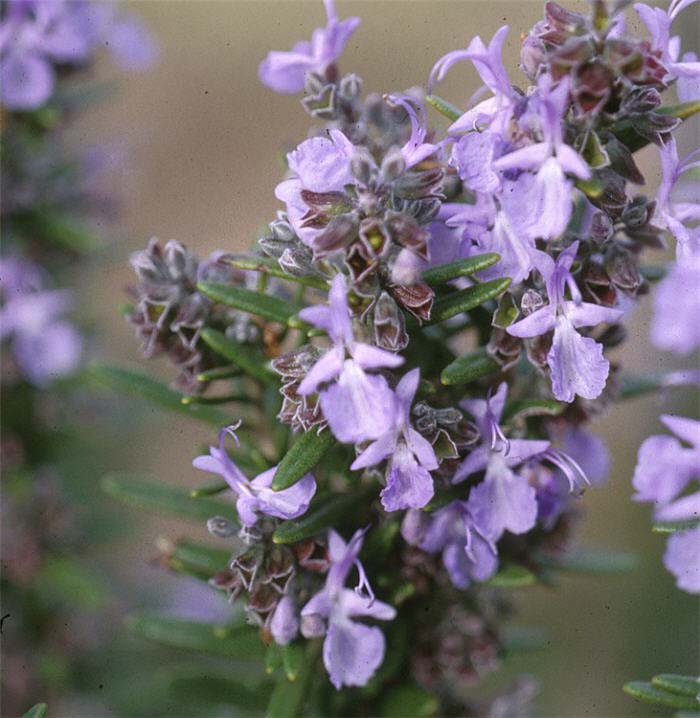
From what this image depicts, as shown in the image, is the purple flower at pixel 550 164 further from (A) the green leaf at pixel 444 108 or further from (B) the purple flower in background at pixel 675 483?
(B) the purple flower in background at pixel 675 483

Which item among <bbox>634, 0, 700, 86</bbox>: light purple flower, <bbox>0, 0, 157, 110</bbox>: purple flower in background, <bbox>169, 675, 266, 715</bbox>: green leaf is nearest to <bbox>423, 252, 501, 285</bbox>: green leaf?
<bbox>634, 0, 700, 86</bbox>: light purple flower

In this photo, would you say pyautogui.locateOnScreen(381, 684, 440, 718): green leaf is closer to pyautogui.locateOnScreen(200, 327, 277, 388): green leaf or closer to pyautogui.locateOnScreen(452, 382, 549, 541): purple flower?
pyautogui.locateOnScreen(452, 382, 549, 541): purple flower

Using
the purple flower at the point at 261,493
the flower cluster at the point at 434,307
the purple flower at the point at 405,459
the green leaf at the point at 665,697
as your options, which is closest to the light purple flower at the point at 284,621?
the flower cluster at the point at 434,307

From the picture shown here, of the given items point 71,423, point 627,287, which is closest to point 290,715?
point 627,287

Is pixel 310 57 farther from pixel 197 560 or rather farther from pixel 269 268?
pixel 197 560

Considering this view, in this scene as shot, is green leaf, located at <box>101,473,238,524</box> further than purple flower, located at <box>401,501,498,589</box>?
Yes

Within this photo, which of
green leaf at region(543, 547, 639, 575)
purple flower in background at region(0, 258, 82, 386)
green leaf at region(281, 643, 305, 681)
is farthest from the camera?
purple flower in background at region(0, 258, 82, 386)

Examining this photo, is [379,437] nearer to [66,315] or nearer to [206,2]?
[66,315]
